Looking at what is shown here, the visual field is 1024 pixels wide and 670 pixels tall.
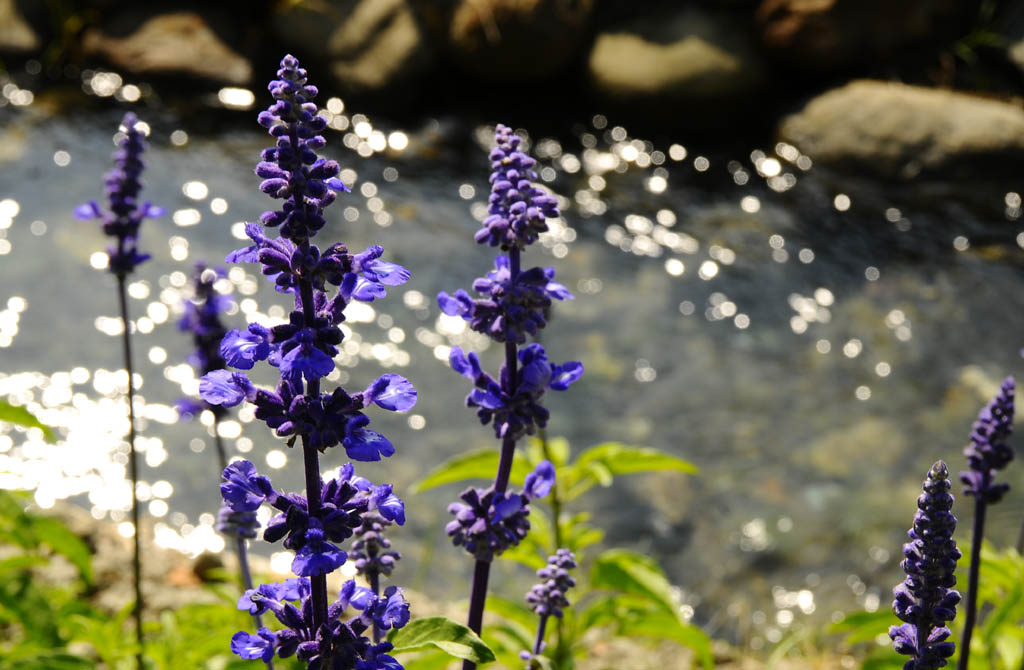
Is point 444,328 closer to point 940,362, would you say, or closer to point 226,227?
point 226,227

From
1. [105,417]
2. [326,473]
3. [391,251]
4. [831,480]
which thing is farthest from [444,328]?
[831,480]

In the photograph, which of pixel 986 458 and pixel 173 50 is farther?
pixel 173 50

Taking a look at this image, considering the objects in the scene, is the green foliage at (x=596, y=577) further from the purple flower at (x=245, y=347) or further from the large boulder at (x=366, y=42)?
the large boulder at (x=366, y=42)

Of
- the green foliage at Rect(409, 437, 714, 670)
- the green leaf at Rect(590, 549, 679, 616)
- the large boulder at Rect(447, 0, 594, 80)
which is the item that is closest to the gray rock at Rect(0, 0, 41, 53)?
the large boulder at Rect(447, 0, 594, 80)

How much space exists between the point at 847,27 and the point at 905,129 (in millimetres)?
1774

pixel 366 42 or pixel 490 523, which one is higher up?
pixel 490 523

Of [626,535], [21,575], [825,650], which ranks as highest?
[21,575]

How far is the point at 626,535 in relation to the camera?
8.42m

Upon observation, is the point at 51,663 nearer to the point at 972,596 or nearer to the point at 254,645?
the point at 254,645

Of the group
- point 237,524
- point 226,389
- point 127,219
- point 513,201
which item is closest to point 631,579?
point 237,524

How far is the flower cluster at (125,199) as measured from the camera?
424cm

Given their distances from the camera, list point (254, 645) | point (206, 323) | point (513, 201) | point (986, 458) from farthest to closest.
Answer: point (206, 323) → point (986, 458) → point (513, 201) → point (254, 645)

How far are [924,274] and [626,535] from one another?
5722 millimetres

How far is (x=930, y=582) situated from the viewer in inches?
97.4
